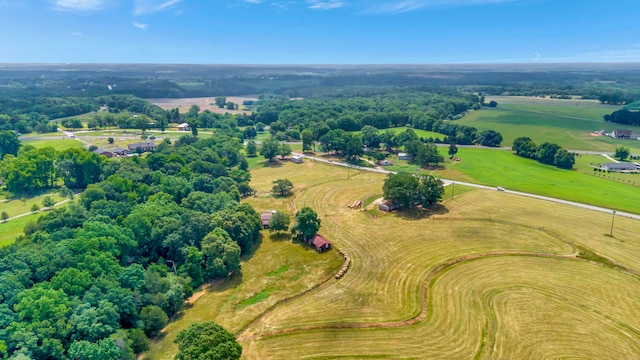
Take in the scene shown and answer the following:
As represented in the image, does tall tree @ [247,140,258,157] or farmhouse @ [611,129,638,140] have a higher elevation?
farmhouse @ [611,129,638,140]

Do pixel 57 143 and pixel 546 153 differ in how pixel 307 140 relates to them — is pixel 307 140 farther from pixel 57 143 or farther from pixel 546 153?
pixel 57 143

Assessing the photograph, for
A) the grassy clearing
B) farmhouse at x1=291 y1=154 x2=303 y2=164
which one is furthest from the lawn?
the grassy clearing

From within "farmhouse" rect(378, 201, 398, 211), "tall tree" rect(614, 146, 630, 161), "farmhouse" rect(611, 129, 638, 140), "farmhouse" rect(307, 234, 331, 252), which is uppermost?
"farmhouse" rect(611, 129, 638, 140)

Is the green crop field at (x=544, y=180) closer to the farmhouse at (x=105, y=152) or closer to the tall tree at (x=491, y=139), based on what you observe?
the tall tree at (x=491, y=139)

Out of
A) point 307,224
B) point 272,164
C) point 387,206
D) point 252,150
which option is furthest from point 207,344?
point 252,150

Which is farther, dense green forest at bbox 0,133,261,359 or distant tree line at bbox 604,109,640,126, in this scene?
distant tree line at bbox 604,109,640,126

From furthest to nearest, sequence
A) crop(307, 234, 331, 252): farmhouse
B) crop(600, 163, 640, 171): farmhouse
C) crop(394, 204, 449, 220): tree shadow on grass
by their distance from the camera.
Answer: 1. crop(600, 163, 640, 171): farmhouse
2. crop(394, 204, 449, 220): tree shadow on grass
3. crop(307, 234, 331, 252): farmhouse

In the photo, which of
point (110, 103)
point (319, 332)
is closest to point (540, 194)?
point (319, 332)

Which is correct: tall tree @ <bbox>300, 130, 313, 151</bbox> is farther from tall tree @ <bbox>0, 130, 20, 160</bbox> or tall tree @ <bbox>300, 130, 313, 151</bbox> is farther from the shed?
tall tree @ <bbox>0, 130, 20, 160</bbox>

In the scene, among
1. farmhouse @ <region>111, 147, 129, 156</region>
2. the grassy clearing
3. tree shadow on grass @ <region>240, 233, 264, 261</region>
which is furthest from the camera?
farmhouse @ <region>111, 147, 129, 156</region>
